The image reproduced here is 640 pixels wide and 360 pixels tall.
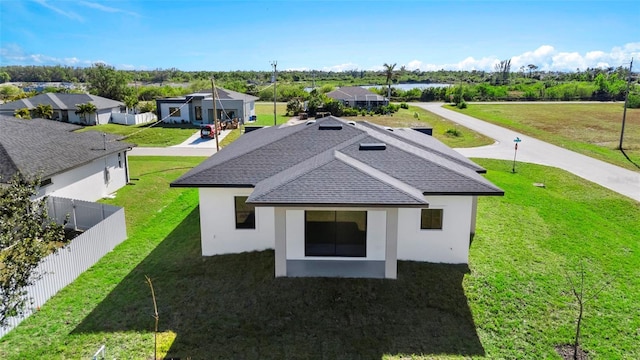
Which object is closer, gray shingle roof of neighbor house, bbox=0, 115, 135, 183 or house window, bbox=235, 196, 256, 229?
house window, bbox=235, 196, 256, 229

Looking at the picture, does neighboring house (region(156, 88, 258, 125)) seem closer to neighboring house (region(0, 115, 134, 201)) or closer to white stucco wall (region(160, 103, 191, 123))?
white stucco wall (region(160, 103, 191, 123))

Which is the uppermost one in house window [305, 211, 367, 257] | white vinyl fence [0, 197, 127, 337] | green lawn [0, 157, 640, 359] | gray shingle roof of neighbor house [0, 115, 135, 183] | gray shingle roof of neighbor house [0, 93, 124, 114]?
gray shingle roof of neighbor house [0, 93, 124, 114]

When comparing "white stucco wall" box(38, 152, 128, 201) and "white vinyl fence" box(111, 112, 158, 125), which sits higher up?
"white vinyl fence" box(111, 112, 158, 125)

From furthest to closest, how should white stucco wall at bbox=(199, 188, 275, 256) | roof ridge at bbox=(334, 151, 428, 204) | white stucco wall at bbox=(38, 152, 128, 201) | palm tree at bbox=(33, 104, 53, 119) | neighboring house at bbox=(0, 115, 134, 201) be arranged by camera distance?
1. palm tree at bbox=(33, 104, 53, 119)
2. white stucco wall at bbox=(38, 152, 128, 201)
3. neighboring house at bbox=(0, 115, 134, 201)
4. white stucco wall at bbox=(199, 188, 275, 256)
5. roof ridge at bbox=(334, 151, 428, 204)

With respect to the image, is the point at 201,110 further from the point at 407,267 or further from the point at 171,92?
the point at 407,267

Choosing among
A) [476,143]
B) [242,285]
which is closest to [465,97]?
[476,143]

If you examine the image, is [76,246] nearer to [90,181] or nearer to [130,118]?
[90,181]

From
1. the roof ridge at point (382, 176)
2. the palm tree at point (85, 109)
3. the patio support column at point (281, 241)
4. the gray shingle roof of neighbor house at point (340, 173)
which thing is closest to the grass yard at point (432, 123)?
the palm tree at point (85, 109)

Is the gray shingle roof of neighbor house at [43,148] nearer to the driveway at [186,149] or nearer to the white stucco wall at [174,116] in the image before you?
the driveway at [186,149]

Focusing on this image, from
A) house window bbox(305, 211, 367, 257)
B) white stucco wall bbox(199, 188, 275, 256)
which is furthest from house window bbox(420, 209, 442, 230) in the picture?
white stucco wall bbox(199, 188, 275, 256)
